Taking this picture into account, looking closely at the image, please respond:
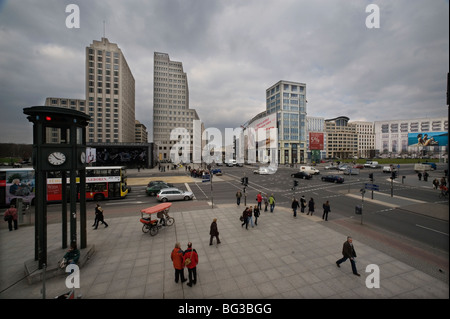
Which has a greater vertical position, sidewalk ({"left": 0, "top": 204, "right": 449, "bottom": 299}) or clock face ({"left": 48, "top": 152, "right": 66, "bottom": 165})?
clock face ({"left": 48, "top": 152, "right": 66, "bottom": 165})

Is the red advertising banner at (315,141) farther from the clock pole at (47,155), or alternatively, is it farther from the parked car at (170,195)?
the clock pole at (47,155)

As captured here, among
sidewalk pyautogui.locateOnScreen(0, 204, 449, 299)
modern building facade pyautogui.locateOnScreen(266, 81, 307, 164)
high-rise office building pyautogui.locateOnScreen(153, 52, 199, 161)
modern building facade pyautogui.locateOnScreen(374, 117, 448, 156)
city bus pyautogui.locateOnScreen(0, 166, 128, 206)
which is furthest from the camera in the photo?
modern building facade pyautogui.locateOnScreen(374, 117, 448, 156)

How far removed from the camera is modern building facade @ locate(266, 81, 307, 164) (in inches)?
3169

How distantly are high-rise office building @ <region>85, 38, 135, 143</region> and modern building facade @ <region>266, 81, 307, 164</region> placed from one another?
2824 inches

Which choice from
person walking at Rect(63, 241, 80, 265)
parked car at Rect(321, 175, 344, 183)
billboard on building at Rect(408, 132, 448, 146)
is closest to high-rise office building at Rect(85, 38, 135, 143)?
parked car at Rect(321, 175, 344, 183)

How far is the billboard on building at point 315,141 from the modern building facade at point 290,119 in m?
7.23

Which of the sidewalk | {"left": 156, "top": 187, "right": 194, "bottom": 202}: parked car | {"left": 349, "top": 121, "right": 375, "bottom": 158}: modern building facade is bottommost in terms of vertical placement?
the sidewalk

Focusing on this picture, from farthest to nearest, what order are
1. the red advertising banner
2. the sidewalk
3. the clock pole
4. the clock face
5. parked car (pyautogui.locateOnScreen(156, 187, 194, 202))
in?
the red advertising banner
parked car (pyautogui.locateOnScreen(156, 187, 194, 202))
the clock face
the clock pole
the sidewalk

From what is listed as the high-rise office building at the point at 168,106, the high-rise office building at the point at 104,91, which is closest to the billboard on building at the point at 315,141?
the high-rise office building at the point at 168,106

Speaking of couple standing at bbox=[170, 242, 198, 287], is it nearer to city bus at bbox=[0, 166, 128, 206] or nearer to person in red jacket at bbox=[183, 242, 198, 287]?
person in red jacket at bbox=[183, 242, 198, 287]

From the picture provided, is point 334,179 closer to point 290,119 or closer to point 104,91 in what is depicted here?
point 290,119

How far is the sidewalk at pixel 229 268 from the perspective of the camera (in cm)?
593

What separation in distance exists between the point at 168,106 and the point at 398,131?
550 feet
